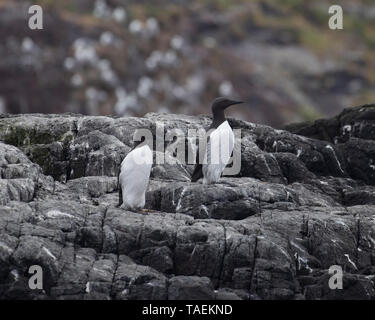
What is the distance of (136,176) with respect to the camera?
18672 millimetres

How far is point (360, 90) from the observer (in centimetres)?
9762

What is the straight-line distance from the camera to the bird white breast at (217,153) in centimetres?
1980

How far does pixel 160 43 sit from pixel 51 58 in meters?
15.5

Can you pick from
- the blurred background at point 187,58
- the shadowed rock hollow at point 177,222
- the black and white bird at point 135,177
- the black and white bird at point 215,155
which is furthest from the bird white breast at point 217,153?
the blurred background at point 187,58

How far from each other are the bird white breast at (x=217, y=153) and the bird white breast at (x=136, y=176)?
50.2 inches

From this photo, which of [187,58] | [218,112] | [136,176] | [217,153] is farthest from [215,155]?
[187,58]

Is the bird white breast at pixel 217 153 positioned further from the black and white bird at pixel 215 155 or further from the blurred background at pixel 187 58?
the blurred background at pixel 187 58

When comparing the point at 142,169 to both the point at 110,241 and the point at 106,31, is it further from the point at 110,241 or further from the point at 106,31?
the point at 106,31

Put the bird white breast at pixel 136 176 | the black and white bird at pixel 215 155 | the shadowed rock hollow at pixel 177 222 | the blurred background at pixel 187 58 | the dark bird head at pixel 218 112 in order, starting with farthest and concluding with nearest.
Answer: the blurred background at pixel 187 58
the dark bird head at pixel 218 112
the black and white bird at pixel 215 155
the bird white breast at pixel 136 176
the shadowed rock hollow at pixel 177 222

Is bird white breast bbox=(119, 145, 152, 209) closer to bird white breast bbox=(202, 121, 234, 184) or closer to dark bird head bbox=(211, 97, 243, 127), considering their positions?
bird white breast bbox=(202, 121, 234, 184)

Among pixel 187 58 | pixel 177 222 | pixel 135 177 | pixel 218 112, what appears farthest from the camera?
pixel 187 58

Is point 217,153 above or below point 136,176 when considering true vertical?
above

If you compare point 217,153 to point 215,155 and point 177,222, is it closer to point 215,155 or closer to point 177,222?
point 215,155

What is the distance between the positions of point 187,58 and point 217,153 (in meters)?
75.9
